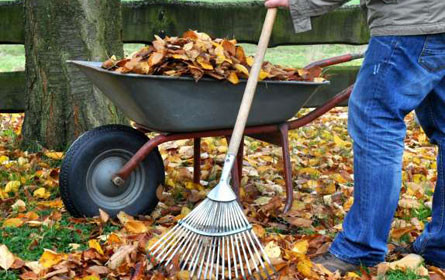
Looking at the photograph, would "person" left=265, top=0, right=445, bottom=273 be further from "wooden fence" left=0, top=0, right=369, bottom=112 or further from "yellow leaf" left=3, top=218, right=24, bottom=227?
"wooden fence" left=0, top=0, right=369, bottom=112

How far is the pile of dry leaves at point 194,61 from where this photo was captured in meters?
2.96

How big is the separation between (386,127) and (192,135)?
1046mm

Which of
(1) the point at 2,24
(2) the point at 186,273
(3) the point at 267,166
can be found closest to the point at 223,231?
(2) the point at 186,273

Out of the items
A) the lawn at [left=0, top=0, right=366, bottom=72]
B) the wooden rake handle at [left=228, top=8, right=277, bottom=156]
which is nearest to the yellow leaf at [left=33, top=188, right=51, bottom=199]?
the wooden rake handle at [left=228, top=8, right=277, bottom=156]

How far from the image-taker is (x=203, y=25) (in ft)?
16.8

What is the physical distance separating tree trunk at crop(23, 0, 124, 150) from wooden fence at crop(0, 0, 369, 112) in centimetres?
63

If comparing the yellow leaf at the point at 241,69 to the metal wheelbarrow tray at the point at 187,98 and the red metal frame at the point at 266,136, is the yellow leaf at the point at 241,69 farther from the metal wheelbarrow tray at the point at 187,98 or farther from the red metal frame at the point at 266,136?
the red metal frame at the point at 266,136

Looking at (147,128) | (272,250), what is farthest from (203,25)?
(272,250)

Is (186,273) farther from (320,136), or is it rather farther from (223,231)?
(320,136)

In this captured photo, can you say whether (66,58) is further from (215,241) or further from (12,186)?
(215,241)

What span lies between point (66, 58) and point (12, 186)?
92 cm

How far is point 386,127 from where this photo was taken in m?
2.44

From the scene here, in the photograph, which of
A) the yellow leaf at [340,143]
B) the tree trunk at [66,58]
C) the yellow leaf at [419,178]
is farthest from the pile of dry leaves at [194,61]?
the yellow leaf at [340,143]

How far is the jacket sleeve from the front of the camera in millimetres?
2543
